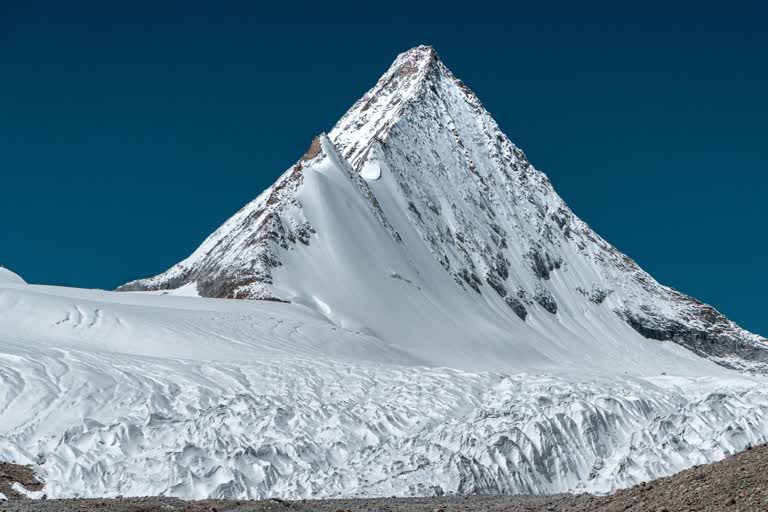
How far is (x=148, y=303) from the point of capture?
5866cm

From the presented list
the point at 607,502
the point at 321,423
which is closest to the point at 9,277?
the point at 321,423

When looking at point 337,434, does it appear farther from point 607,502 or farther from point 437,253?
point 437,253

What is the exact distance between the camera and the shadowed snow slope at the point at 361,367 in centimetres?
2723

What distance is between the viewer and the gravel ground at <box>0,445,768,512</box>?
1711 centimetres

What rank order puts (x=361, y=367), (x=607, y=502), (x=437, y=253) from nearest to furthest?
(x=607, y=502), (x=361, y=367), (x=437, y=253)

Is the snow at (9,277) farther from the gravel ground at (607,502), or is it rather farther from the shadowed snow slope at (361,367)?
the gravel ground at (607,502)

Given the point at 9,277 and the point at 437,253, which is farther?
the point at 437,253

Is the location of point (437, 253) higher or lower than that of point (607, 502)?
higher

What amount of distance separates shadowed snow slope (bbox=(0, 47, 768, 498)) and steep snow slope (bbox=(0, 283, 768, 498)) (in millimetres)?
92

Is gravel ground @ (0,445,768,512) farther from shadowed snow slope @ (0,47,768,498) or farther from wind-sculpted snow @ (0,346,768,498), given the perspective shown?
shadowed snow slope @ (0,47,768,498)

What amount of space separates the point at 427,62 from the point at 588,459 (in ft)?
388

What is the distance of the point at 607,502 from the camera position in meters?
19.3

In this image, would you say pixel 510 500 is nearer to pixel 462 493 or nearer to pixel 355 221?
pixel 462 493

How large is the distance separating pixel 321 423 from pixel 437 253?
221 feet
